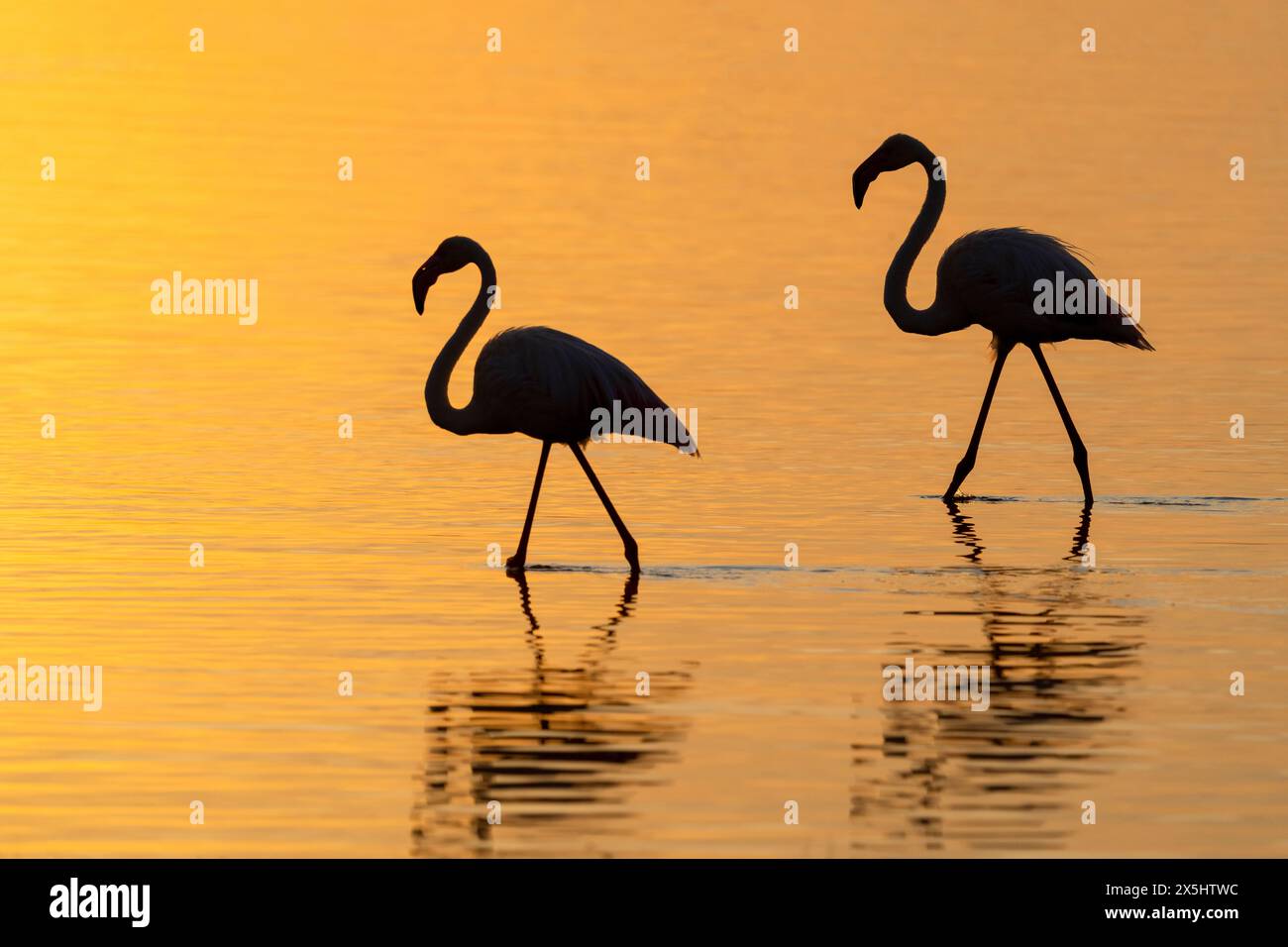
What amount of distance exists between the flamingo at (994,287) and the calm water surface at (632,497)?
→ 1.06 meters

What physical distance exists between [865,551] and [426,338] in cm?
1109

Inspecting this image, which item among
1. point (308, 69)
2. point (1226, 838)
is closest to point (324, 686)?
point (1226, 838)

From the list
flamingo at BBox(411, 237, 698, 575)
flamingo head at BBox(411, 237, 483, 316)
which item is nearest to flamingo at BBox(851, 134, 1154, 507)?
flamingo at BBox(411, 237, 698, 575)

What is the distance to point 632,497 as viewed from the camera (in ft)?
61.3

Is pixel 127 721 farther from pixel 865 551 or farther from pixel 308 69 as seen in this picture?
pixel 308 69

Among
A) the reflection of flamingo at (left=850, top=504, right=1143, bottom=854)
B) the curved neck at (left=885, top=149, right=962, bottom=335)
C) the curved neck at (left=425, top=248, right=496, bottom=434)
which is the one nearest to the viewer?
the reflection of flamingo at (left=850, top=504, right=1143, bottom=854)

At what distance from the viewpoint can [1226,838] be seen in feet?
32.2

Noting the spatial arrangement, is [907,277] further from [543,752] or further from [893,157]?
[543,752]

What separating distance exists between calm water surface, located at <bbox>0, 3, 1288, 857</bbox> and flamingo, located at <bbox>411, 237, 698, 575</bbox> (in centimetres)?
75

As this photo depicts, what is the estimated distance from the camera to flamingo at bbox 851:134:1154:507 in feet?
63.0

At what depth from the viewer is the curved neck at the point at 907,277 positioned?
19.6 meters

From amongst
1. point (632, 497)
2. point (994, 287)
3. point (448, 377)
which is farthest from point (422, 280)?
point (994, 287)

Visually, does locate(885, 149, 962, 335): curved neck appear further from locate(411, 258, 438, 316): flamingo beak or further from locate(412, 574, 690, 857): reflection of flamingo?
locate(412, 574, 690, 857): reflection of flamingo
